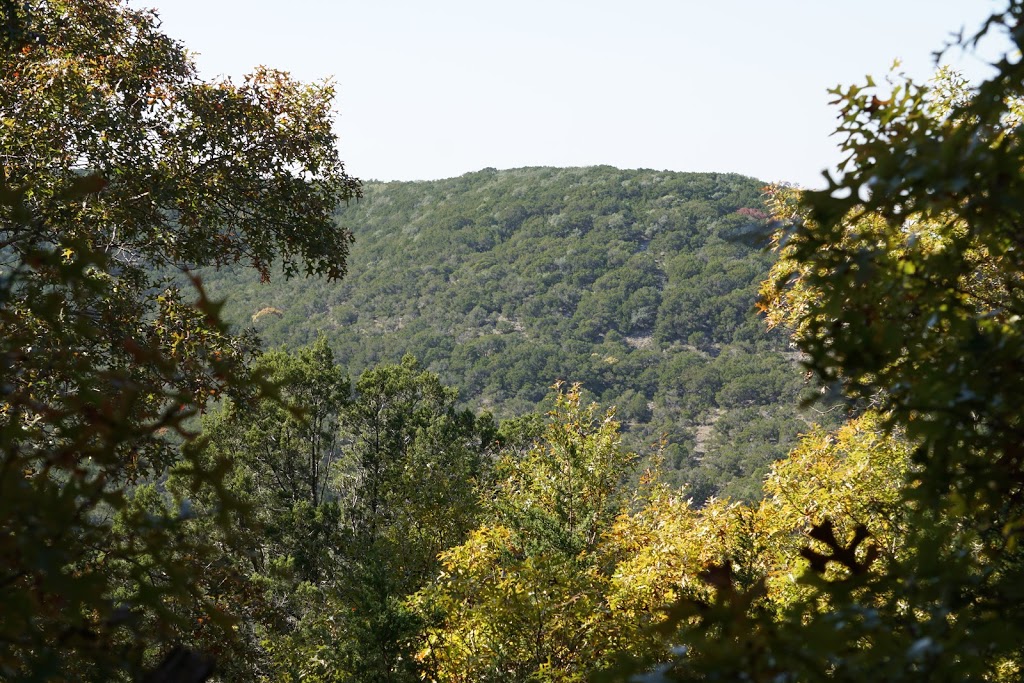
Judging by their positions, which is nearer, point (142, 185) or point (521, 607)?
point (142, 185)

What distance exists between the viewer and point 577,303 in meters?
114

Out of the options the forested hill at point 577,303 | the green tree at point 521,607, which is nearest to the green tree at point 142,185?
the green tree at point 521,607

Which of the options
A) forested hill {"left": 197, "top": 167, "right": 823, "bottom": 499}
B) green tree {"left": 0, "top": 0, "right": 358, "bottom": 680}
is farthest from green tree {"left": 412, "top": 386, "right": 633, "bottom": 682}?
forested hill {"left": 197, "top": 167, "right": 823, "bottom": 499}

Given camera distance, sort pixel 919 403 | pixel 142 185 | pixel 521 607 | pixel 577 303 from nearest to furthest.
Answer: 1. pixel 919 403
2. pixel 142 185
3. pixel 521 607
4. pixel 577 303

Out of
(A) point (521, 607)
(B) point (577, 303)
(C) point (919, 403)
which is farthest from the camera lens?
(B) point (577, 303)

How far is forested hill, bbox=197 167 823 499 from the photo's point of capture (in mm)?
90625

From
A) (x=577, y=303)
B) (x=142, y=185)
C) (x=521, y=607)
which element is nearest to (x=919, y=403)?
(x=142, y=185)

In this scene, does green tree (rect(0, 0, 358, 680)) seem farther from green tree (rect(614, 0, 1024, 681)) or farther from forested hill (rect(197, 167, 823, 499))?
forested hill (rect(197, 167, 823, 499))

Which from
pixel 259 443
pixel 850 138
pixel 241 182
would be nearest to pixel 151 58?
pixel 241 182

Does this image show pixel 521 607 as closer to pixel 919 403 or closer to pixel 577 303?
pixel 919 403

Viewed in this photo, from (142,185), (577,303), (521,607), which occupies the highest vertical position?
(142,185)

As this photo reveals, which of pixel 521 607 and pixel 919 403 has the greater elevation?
pixel 919 403

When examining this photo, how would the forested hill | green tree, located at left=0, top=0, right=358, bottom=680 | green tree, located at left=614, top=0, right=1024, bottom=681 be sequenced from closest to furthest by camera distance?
green tree, located at left=614, top=0, right=1024, bottom=681, green tree, located at left=0, top=0, right=358, bottom=680, the forested hill

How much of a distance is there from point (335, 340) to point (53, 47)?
296ft
